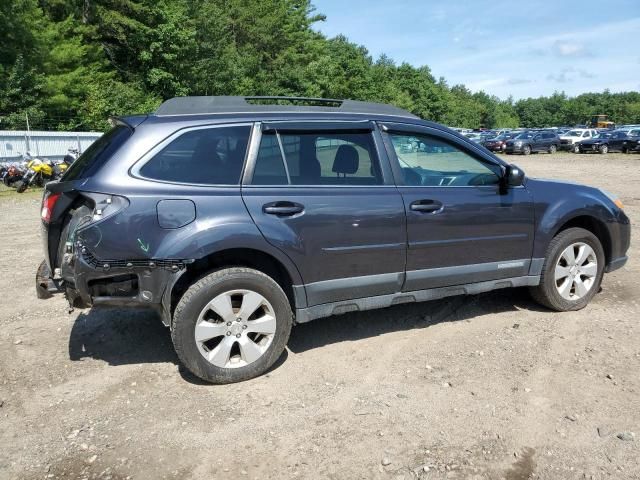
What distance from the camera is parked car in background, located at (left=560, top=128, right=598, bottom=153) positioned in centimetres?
4123

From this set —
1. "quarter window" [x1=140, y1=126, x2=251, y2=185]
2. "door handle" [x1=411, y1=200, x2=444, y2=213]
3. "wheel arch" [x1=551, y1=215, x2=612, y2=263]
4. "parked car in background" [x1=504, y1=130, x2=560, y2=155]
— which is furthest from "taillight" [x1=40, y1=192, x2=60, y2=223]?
"parked car in background" [x1=504, y1=130, x2=560, y2=155]

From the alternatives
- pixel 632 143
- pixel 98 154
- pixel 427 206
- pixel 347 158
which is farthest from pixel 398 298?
pixel 632 143

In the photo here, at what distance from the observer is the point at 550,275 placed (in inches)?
190

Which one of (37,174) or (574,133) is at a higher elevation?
(574,133)

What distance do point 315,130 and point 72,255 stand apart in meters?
1.86

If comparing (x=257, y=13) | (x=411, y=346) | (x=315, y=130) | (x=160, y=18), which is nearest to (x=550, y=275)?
(x=411, y=346)

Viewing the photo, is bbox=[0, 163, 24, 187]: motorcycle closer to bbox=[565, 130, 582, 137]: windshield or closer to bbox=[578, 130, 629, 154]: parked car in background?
bbox=[578, 130, 629, 154]: parked car in background

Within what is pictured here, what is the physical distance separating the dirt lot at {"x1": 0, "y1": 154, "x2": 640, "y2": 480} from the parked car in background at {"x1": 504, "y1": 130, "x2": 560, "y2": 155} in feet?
124

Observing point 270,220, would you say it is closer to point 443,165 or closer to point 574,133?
point 443,165

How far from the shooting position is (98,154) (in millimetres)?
3664

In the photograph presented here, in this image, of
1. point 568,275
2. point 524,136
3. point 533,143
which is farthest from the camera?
point 524,136

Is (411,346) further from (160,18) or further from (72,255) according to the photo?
(160,18)

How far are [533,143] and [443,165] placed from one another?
39545 millimetres

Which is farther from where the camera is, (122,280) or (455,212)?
(455,212)
